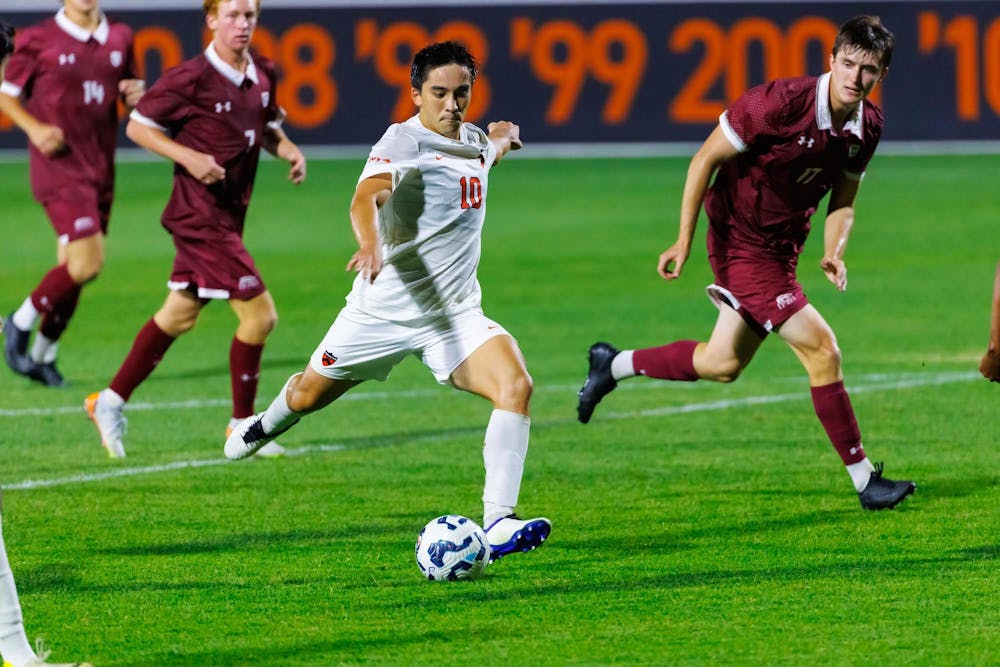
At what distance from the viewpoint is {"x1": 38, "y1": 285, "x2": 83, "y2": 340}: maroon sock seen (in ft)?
35.8

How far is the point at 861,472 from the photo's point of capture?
23.6 ft

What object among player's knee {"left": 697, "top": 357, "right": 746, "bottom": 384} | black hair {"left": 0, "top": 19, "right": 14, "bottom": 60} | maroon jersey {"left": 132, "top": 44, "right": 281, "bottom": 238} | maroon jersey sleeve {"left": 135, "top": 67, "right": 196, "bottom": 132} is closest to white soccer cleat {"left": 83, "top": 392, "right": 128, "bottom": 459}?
maroon jersey {"left": 132, "top": 44, "right": 281, "bottom": 238}

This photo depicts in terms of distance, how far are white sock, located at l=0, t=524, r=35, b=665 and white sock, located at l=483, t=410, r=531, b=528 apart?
1.99m

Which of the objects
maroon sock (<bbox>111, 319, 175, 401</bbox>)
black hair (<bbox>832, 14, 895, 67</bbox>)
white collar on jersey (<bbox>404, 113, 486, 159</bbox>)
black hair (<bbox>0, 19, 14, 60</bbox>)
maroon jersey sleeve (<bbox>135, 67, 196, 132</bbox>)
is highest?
black hair (<bbox>0, 19, 14, 60</bbox>)

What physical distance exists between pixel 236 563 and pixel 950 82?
20454mm

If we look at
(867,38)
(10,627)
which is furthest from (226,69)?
(10,627)

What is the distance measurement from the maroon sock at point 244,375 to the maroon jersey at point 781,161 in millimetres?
2403

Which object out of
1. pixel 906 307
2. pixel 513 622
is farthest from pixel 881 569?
pixel 906 307

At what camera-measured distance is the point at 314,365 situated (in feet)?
21.9

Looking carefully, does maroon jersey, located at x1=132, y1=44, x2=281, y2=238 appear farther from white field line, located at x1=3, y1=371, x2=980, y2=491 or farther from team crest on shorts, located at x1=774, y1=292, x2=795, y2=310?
team crest on shorts, located at x1=774, y1=292, x2=795, y2=310

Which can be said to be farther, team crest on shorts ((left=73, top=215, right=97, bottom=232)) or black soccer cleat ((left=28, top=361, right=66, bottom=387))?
black soccer cleat ((left=28, top=361, right=66, bottom=387))

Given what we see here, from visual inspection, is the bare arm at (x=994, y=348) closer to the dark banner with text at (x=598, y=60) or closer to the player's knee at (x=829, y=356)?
the player's knee at (x=829, y=356)

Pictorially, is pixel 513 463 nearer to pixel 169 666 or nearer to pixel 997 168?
pixel 169 666

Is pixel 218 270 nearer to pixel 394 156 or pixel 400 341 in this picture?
pixel 400 341
